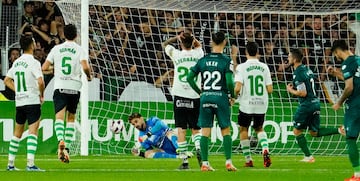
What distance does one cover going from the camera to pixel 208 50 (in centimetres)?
2411

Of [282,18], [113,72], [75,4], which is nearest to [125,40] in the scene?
[113,72]

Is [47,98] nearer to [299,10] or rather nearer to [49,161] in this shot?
[49,161]

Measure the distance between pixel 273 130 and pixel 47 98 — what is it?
5.05m

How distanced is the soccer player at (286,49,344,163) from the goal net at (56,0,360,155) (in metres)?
3.29

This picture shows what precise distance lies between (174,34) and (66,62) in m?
7.78

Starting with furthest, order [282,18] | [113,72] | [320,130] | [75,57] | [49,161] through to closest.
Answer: [282,18], [113,72], [320,130], [49,161], [75,57]

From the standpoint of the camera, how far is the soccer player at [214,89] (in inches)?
549

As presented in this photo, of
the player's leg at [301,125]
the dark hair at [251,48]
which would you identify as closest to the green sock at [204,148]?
the dark hair at [251,48]

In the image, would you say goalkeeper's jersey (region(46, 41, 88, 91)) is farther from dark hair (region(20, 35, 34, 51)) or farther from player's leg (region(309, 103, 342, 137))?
player's leg (region(309, 103, 342, 137))

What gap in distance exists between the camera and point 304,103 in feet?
60.4

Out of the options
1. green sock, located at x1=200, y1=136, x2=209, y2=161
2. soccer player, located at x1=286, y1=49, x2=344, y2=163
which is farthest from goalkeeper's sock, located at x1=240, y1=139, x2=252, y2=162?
green sock, located at x1=200, y1=136, x2=209, y2=161

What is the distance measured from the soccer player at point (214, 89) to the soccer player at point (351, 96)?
189 centimetres

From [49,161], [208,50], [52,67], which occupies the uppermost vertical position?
[208,50]

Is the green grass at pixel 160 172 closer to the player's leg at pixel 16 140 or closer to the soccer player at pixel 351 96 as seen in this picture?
the player's leg at pixel 16 140
